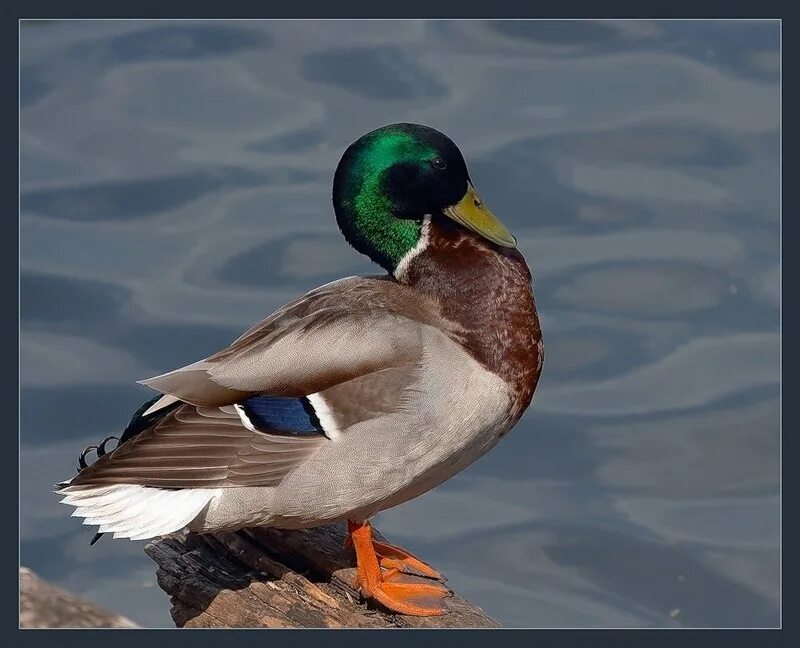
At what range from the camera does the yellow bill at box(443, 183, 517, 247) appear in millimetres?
5910

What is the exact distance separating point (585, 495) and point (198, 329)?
2.54 metres

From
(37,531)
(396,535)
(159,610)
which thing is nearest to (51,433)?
(37,531)

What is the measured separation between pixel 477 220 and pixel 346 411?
93 centimetres

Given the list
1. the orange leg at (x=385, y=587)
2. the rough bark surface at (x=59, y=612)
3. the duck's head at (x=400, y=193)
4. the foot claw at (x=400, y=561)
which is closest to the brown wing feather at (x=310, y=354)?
the duck's head at (x=400, y=193)

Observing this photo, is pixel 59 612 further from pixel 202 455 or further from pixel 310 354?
pixel 310 354

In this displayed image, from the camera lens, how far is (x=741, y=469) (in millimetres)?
9359

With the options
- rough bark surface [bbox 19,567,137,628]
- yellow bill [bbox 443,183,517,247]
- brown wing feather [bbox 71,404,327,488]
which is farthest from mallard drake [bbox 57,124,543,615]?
rough bark surface [bbox 19,567,137,628]

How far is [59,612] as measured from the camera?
5.19 meters

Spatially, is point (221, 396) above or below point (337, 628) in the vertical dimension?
above

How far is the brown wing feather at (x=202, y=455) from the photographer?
544 cm

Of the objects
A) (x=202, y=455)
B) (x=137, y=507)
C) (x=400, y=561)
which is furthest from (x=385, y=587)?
(x=137, y=507)

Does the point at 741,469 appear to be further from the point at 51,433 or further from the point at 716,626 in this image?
the point at 51,433

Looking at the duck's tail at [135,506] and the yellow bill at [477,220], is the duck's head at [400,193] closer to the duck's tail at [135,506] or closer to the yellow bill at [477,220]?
the yellow bill at [477,220]

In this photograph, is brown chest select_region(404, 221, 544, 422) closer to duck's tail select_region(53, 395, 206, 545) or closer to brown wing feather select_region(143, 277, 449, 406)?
brown wing feather select_region(143, 277, 449, 406)
